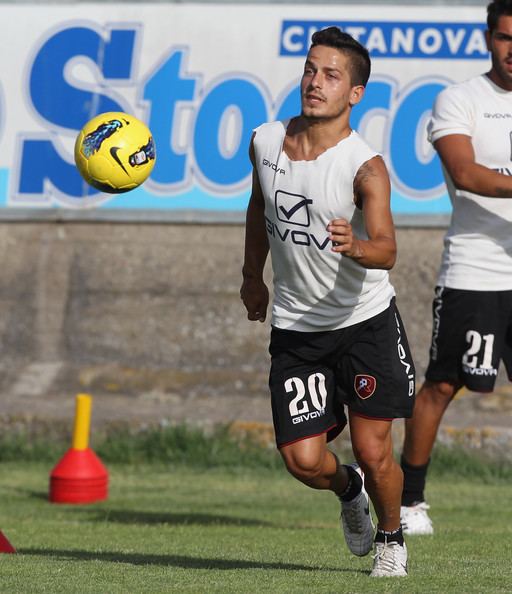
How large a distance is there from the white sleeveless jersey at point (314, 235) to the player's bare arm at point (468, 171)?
0.96m

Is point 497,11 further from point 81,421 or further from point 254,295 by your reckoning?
point 81,421

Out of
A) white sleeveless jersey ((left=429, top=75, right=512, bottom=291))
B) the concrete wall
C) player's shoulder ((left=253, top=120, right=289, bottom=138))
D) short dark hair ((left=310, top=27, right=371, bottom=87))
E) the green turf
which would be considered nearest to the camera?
the green turf

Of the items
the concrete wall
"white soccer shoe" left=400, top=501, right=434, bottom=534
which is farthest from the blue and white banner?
"white soccer shoe" left=400, top=501, right=434, bottom=534

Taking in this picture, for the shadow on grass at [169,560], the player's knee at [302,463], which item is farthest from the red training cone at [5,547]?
the player's knee at [302,463]

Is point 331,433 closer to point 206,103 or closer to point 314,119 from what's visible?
point 314,119

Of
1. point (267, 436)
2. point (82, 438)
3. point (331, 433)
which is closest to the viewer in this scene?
point (331, 433)

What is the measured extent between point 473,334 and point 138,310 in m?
4.82

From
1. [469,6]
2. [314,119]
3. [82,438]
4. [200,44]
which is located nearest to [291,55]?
[200,44]

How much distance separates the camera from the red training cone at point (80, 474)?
29.9ft

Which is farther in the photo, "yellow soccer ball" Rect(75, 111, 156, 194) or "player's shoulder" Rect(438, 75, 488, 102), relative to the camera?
"player's shoulder" Rect(438, 75, 488, 102)

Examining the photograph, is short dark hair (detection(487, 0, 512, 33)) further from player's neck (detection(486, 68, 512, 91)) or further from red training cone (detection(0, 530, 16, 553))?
red training cone (detection(0, 530, 16, 553))

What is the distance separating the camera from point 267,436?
10.5 meters

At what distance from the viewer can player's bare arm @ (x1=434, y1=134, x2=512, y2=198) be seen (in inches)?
260

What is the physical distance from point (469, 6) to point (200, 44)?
7.48 feet
